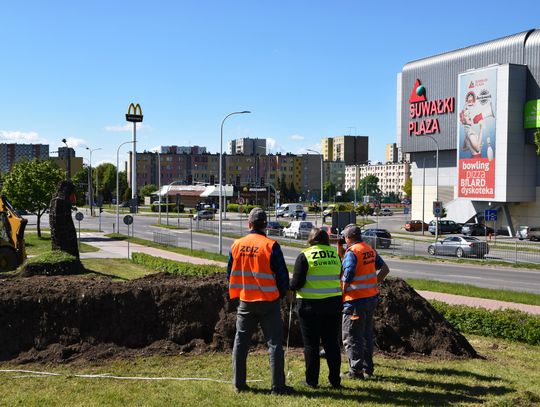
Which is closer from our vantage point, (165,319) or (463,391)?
(463,391)

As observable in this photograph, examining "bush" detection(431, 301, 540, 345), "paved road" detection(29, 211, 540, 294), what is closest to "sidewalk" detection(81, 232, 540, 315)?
"bush" detection(431, 301, 540, 345)

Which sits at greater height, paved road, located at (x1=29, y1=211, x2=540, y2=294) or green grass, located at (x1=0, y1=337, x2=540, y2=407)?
green grass, located at (x1=0, y1=337, x2=540, y2=407)

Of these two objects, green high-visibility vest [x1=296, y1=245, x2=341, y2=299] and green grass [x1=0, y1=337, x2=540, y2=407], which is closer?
green grass [x1=0, y1=337, x2=540, y2=407]

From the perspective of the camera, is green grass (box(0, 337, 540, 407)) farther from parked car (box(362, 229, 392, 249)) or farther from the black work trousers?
parked car (box(362, 229, 392, 249))

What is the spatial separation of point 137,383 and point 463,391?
3670 mm

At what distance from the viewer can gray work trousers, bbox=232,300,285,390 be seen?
7.01 metres

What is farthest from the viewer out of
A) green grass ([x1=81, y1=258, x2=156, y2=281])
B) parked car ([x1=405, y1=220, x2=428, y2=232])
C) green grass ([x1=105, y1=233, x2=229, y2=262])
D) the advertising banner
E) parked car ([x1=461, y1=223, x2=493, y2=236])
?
parked car ([x1=405, y1=220, x2=428, y2=232])

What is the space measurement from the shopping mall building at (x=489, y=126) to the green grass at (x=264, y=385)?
150 ft

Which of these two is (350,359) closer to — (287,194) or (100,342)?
(100,342)

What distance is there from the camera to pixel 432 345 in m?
9.66

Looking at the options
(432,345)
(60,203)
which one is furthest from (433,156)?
(432,345)

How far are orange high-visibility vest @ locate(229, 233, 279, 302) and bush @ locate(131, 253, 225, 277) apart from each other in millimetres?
10064

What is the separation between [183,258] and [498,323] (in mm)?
20962

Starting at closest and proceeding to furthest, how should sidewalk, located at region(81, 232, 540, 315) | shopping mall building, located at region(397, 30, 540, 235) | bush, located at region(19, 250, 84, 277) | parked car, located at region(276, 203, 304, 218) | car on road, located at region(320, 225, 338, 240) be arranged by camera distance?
1. car on road, located at region(320, 225, 338, 240)
2. sidewalk, located at region(81, 232, 540, 315)
3. bush, located at region(19, 250, 84, 277)
4. shopping mall building, located at region(397, 30, 540, 235)
5. parked car, located at region(276, 203, 304, 218)
